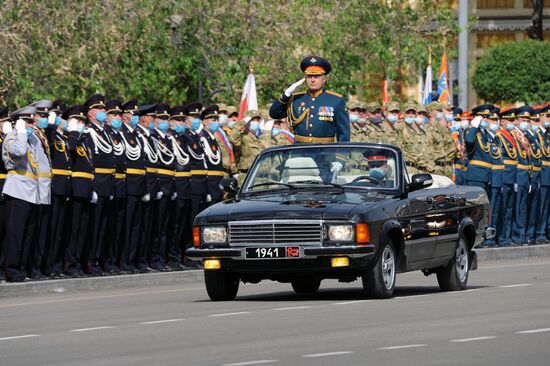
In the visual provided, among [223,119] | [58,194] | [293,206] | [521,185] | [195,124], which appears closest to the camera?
[293,206]

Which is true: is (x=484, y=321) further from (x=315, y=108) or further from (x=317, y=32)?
(x=317, y=32)

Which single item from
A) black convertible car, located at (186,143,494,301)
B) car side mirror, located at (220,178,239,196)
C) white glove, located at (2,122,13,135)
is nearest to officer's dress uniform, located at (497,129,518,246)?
black convertible car, located at (186,143,494,301)

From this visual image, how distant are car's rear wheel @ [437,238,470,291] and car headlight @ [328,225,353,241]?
2.59 meters

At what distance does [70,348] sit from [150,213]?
11.3 metres

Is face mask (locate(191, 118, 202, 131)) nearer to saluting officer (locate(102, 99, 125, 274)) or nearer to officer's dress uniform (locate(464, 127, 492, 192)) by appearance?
saluting officer (locate(102, 99, 125, 274))

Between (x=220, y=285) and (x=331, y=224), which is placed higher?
(x=331, y=224)

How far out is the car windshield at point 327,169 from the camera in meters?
19.6

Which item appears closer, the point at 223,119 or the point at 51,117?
the point at 51,117

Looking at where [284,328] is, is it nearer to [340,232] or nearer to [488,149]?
[340,232]

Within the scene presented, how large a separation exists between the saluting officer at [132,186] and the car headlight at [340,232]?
23.8 ft

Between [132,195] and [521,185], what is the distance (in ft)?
33.7

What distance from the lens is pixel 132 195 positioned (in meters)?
25.5

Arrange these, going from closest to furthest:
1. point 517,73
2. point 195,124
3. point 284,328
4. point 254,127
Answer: point 284,328
point 195,124
point 254,127
point 517,73

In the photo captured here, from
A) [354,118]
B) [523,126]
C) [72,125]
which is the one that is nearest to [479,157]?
[523,126]
